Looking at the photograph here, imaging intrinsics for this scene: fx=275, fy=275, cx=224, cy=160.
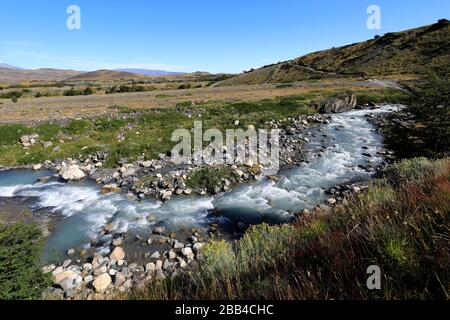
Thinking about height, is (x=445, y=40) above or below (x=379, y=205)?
above

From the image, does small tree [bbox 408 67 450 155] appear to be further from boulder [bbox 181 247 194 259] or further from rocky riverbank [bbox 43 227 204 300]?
rocky riverbank [bbox 43 227 204 300]

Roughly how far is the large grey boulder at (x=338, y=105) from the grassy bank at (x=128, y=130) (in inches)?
65.9

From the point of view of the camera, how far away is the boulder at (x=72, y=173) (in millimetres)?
15240

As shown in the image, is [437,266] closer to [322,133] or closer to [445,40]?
[322,133]

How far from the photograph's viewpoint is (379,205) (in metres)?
4.98

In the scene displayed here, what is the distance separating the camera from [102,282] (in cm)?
722

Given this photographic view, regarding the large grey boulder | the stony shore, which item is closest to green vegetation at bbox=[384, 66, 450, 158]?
the stony shore

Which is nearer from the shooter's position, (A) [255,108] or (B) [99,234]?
(B) [99,234]

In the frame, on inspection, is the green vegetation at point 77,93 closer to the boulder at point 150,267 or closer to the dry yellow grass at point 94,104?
the dry yellow grass at point 94,104

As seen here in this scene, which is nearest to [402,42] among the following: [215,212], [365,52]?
[365,52]

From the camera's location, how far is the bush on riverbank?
2.76 metres

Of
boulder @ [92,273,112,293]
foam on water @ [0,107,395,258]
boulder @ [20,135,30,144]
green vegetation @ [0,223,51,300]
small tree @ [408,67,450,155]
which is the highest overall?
small tree @ [408,67,450,155]

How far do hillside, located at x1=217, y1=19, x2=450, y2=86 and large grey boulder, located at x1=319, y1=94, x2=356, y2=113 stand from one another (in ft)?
123

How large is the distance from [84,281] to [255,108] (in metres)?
25.2
